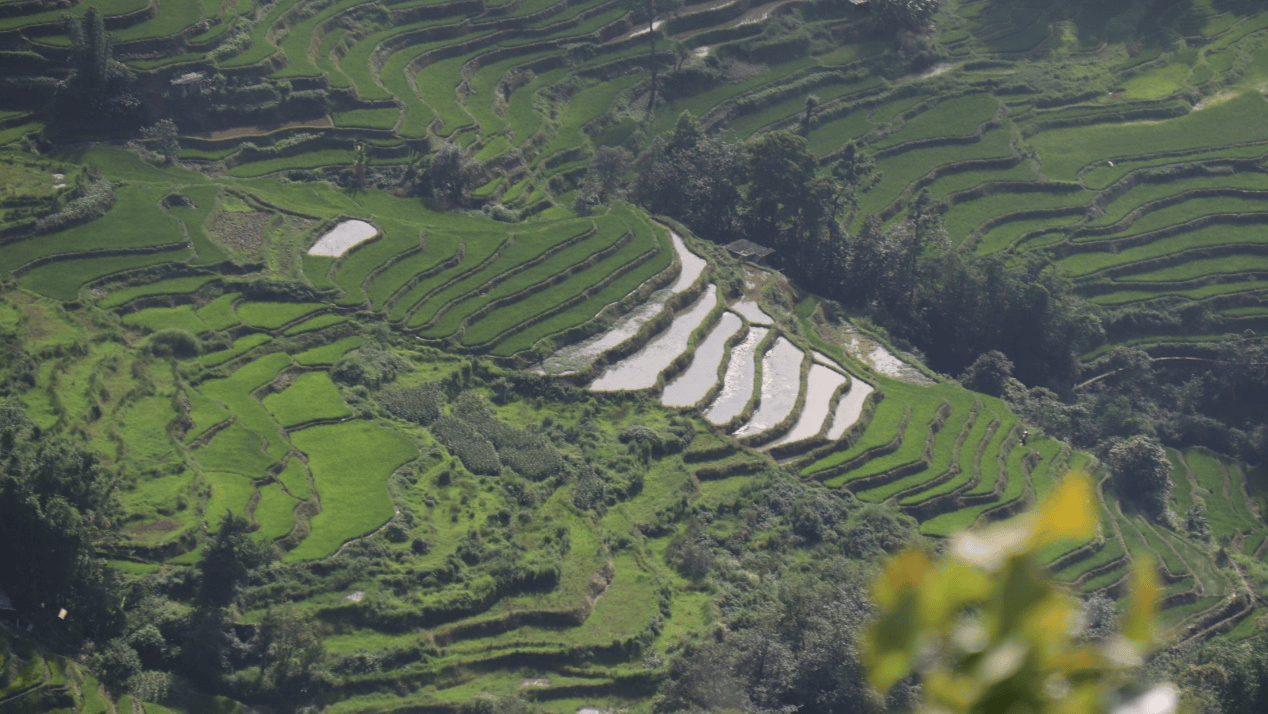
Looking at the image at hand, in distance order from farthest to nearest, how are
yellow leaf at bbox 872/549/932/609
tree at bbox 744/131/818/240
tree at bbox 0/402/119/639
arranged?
tree at bbox 744/131/818/240 < tree at bbox 0/402/119/639 < yellow leaf at bbox 872/549/932/609

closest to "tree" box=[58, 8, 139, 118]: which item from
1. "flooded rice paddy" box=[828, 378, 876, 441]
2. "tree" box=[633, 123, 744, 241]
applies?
"tree" box=[633, 123, 744, 241]

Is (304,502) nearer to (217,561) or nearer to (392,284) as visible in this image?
(217,561)

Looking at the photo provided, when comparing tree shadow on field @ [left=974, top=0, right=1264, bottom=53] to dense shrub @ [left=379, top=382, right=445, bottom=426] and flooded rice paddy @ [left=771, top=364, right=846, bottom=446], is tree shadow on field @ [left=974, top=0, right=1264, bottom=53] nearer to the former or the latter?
flooded rice paddy @ [left=771, top=364, right=846, bottom=446]

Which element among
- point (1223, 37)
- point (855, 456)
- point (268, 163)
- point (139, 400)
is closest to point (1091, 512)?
point (139, 400)

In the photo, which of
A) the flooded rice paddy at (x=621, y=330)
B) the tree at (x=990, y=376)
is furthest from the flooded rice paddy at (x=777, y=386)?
the tree at (x=990, y=376)

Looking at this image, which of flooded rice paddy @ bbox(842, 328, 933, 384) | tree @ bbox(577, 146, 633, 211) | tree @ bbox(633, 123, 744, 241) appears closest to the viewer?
flooded rice paddy @ bbox(842, 328, 933, 384)

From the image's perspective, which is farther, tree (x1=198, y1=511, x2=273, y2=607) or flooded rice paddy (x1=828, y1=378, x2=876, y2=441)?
flooded rice paddy (x1=828, y1=378, x2=876, y2=441)

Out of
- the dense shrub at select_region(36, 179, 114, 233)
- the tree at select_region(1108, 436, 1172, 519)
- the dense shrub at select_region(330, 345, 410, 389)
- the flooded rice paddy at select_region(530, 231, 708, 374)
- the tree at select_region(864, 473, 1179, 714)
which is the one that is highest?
the tree at select_region(864, 473, 1179, 714)
